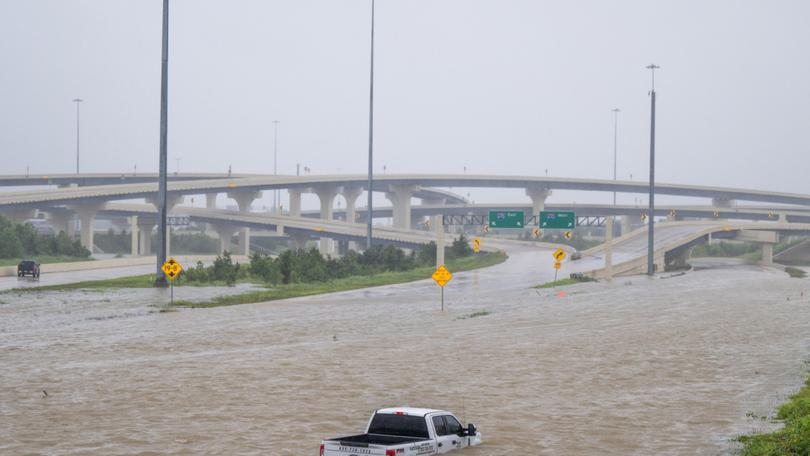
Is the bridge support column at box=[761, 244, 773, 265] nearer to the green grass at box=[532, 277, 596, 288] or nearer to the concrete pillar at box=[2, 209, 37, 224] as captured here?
the green grass at box=[532, 277, 596, 288]

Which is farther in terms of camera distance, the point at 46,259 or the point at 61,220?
the point at 61,220

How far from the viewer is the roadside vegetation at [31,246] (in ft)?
344

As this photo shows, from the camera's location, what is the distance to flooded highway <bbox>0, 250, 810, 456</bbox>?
22.4 m

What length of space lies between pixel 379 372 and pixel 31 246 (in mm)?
87952

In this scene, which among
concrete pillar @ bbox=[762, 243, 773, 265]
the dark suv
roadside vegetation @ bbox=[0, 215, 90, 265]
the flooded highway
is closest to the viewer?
the flooded highway

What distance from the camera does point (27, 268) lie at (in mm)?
80438

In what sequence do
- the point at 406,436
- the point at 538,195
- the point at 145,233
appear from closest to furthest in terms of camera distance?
the point at 406,436 → the point at 145,233 → the point at 538,195

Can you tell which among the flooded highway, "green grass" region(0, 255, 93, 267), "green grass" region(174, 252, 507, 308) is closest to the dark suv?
"green grass" region(0, 255, 93, 267)

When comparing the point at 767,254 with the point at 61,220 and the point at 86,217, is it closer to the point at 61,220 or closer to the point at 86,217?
the point at 86,217

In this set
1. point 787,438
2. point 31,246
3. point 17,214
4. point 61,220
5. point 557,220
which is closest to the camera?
point 787,438

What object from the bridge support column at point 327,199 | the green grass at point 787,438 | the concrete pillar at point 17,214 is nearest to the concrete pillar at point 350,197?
the bridge support column at point 327,199

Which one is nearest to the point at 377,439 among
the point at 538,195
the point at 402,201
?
the point at 402,201

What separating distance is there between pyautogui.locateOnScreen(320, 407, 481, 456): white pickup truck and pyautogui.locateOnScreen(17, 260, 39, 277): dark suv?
6667cm

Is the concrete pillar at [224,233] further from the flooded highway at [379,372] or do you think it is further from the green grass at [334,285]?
the flooded highway at [379,372]
